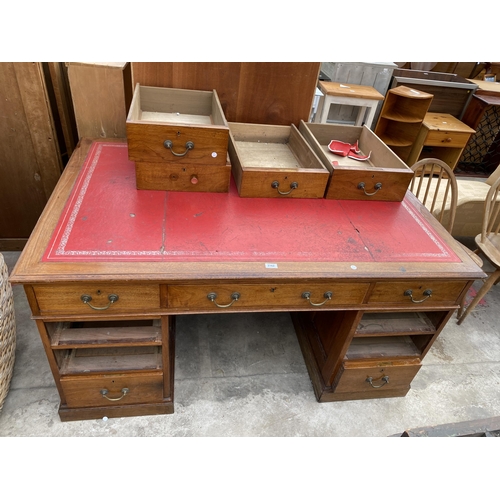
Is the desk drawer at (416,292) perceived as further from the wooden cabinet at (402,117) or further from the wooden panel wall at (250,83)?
the wooden cabinet at (402,117)

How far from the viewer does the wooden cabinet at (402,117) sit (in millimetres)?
3838

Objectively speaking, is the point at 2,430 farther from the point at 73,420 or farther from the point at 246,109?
the point at 246,109

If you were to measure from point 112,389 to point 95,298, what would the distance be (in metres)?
0.58

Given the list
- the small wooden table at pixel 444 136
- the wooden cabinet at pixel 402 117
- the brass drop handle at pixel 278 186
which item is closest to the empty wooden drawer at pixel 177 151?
the brass drop handle at pixel 278 186

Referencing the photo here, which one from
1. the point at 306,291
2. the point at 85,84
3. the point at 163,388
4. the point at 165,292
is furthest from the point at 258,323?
the point at 85,84

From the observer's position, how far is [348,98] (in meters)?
3.73

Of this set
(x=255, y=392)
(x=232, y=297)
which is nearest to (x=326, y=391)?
(x=255, y=392)

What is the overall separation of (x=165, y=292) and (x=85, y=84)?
127 centimetres

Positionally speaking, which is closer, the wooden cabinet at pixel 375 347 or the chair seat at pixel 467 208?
the wooden cabinet at pixel 375 347

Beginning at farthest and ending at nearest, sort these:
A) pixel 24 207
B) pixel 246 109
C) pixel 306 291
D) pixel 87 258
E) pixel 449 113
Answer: pixel 449 113
pixel 24 207
pixel 246 109
pixel 306 291
pixel 87 258

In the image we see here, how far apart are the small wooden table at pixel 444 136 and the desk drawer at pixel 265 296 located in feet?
9.99

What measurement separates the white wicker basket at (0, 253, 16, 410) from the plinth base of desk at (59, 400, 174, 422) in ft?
1.04

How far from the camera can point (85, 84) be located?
1.98 m

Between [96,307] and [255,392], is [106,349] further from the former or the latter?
[255,392]
